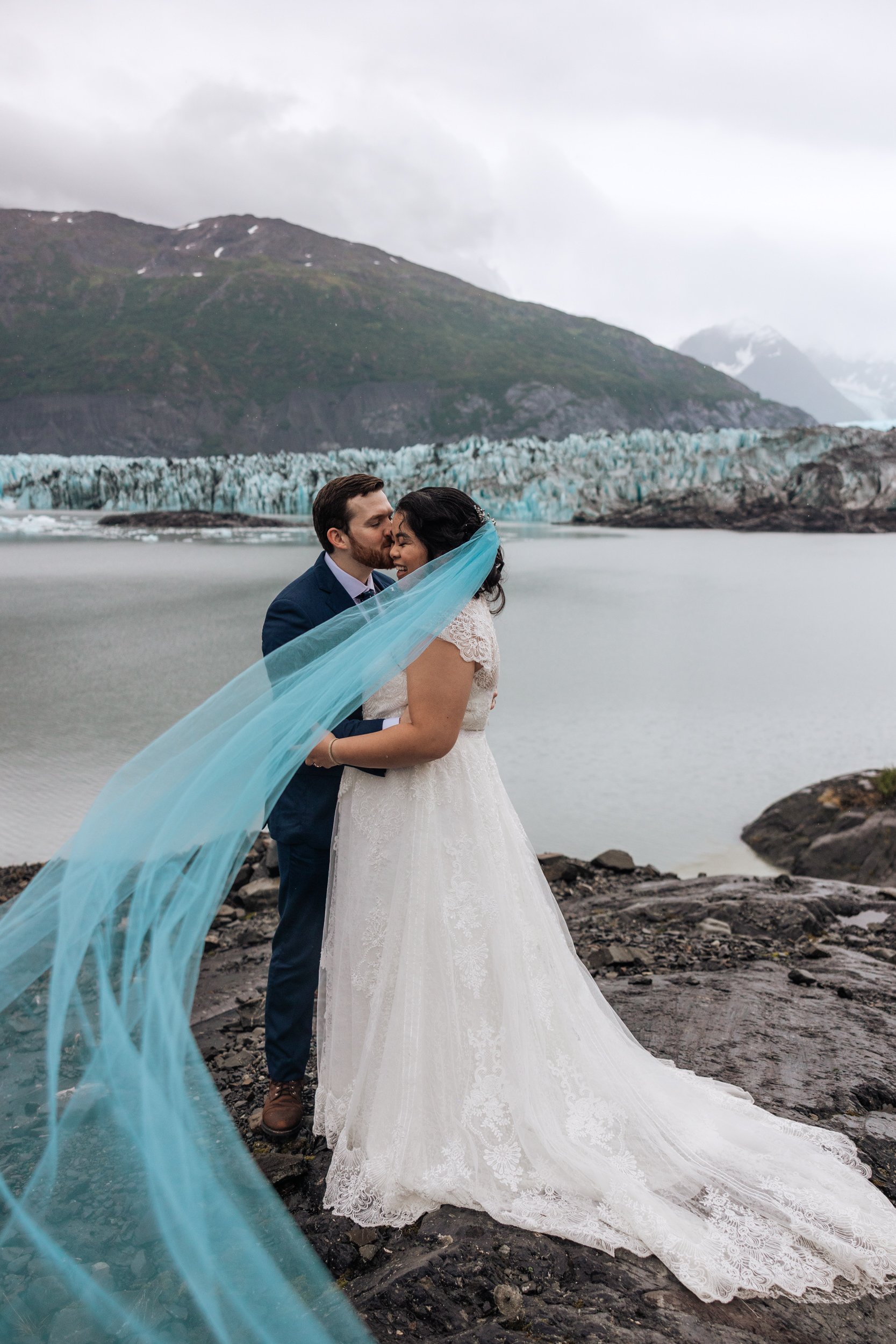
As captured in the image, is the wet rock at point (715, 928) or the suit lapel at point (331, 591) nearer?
the suit lapel at point (331, 591)

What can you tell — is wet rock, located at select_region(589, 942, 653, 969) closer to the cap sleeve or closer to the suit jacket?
the suit jacket

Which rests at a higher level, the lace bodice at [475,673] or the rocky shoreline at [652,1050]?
the lace bodice at [475,673]

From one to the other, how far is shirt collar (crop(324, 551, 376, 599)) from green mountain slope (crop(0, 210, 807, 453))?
3214 inches

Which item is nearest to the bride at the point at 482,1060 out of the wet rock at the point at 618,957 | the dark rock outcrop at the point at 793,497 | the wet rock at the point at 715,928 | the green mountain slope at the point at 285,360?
the wet rock at the point at 618,957

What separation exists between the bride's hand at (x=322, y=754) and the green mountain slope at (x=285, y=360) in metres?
82.0

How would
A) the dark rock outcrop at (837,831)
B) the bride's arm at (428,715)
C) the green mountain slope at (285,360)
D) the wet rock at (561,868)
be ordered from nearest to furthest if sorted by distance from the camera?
the bride's arm at (428,715) → the wet rock at (561,868) → the dark rock outcrop at (837,831) → the green mountain slope at (285,360)

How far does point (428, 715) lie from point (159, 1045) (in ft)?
2.52

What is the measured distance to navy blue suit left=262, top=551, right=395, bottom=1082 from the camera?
177cm

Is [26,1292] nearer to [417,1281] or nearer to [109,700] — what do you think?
[417,1281]

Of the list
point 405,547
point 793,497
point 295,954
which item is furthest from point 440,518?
point 793,497

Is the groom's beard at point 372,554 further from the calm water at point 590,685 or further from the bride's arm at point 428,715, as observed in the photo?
the calm water at point 590,685

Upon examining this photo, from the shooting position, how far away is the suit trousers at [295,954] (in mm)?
1788

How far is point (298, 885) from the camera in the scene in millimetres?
1788

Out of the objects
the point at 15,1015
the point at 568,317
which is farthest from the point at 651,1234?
the point at 568,317
